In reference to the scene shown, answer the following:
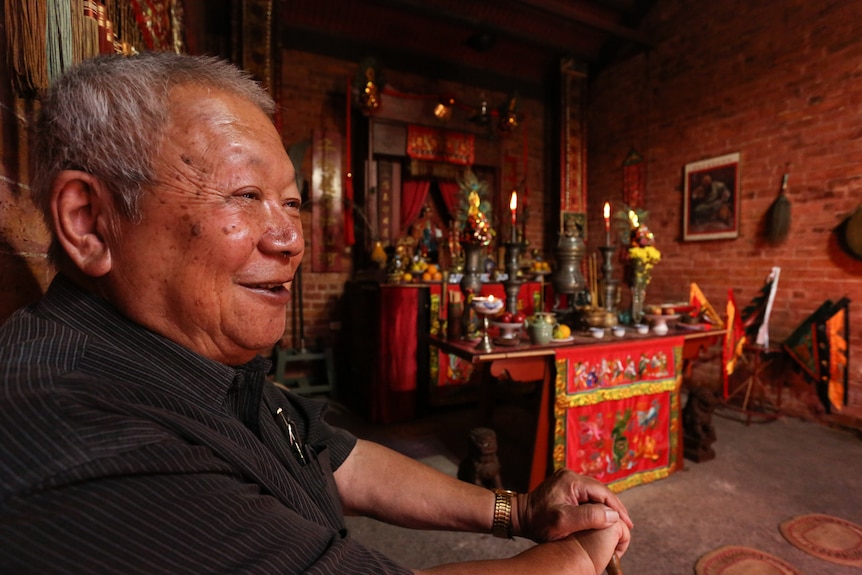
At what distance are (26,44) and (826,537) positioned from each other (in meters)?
3.57

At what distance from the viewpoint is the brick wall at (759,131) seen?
3.65 meters

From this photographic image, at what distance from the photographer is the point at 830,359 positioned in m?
3.54

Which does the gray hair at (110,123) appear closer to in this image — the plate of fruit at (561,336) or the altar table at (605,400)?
the altar table at (605,400)

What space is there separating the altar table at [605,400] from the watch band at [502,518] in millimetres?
1081

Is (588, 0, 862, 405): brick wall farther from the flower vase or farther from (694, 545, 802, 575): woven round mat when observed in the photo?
(694, 545, 802, 575): woven round mat

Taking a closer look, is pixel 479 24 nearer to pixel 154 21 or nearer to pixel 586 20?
pixel 586 20

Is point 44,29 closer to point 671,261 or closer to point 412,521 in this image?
point 412,521

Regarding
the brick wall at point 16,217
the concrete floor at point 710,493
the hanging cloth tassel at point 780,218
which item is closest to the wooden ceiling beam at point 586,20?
the hanging cloth tassel at point 780,218

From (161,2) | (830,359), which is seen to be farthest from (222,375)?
(830,359)

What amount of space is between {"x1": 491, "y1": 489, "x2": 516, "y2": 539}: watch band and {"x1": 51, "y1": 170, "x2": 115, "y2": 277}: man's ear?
99 cm

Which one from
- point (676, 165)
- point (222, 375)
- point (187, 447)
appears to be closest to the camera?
point (187, 447)

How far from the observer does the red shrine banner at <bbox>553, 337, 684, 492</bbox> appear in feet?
7.73

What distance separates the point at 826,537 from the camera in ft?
6.87

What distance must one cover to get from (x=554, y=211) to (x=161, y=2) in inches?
210
